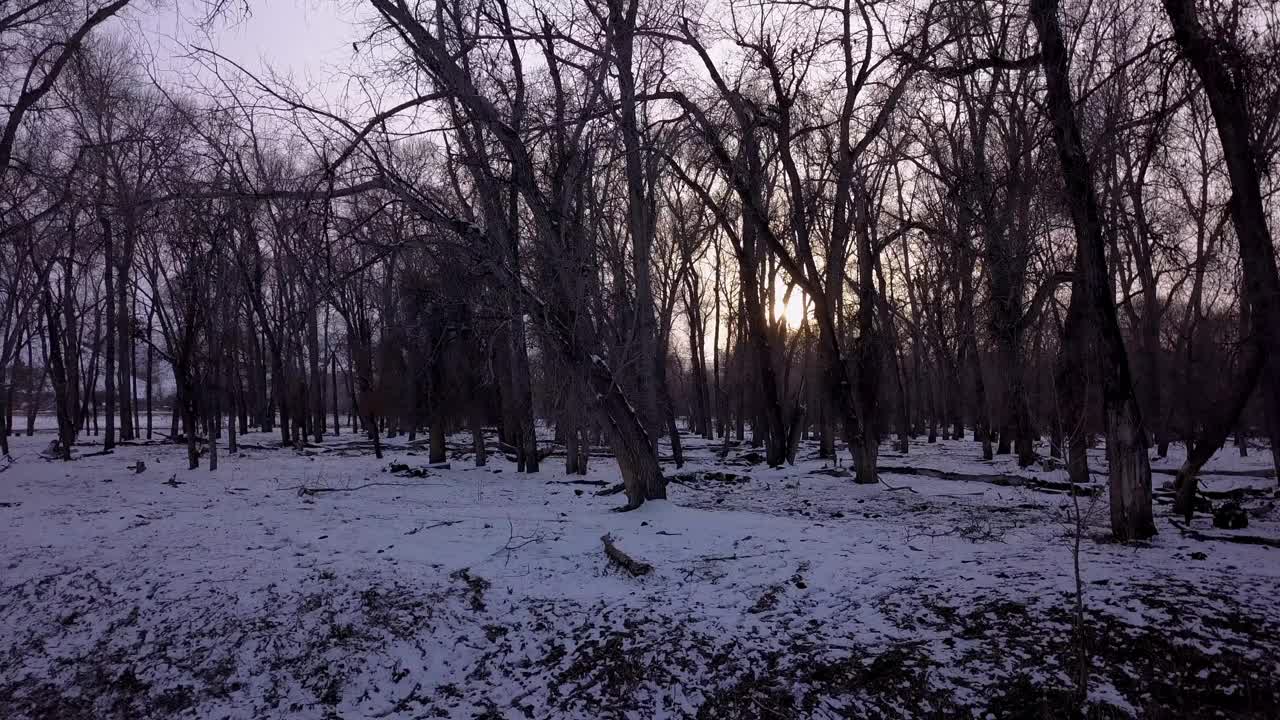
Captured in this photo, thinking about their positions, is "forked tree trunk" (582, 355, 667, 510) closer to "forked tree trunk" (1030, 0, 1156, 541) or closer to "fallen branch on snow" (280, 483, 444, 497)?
"forked tree trunk" (1030, 0, 1156, 541)

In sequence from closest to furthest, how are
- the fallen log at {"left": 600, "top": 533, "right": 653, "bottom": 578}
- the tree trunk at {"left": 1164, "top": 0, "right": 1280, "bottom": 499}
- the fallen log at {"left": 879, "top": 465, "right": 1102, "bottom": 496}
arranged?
the tree trunk at {"left": 1164, "top": 0, "right": 1280, "bottom": 499} → the fallen log at {"left": 600, "top": 533, "right": 653, "bottom": 578} → the fallen log at {"left": 879, "top": 465, "right": 1102, "bottom": 496}

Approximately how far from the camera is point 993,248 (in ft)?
37.8

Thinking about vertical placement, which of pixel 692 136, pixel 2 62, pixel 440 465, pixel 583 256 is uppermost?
pixel 2 62

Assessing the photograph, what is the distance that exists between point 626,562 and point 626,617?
3.20 feet

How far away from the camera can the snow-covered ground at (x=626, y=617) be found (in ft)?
12.5

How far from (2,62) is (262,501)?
8.15 meters

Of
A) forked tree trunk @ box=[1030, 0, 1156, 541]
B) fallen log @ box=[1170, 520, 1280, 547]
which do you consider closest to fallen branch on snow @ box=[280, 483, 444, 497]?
forked tree trunk @ box=[1030, 0, 1156, 541]

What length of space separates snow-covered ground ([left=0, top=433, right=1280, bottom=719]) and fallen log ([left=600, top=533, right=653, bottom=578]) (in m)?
0.10

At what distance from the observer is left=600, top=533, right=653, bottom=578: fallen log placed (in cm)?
584

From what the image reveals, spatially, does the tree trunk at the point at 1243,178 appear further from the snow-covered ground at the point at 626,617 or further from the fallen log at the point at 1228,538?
the snow-covered ground at the point at 626,617

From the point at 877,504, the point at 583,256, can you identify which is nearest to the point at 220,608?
the point at 583,256

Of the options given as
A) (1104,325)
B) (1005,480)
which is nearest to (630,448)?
(1104,325)

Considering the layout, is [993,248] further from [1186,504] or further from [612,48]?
[612,48]

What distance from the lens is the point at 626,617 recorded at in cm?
503
